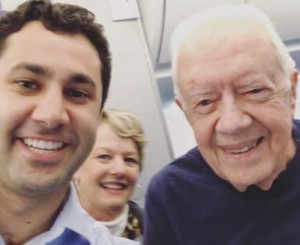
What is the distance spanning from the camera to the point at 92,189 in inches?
75.9

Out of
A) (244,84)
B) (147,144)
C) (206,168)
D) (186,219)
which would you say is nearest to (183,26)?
(244,84)

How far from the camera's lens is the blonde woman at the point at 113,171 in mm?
1891

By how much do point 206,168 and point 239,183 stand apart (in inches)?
5.7

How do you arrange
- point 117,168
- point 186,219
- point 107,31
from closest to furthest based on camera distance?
point 186,219, point 117,168, point 107,31

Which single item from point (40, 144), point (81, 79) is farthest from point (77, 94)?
point (40, 144)

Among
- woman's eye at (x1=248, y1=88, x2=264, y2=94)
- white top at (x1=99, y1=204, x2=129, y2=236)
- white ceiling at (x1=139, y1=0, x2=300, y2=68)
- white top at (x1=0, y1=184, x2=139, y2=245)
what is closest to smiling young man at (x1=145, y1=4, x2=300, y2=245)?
woman's eye at (x1=248, y1=88, x2=264, y2=94)

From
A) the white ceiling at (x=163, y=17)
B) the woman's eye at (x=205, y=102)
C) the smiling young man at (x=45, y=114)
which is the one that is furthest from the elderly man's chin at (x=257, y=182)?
the white ceiling at (x=163, y=17)

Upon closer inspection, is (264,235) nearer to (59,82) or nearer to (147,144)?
(59,82)

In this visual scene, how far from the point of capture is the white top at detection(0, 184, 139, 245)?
1173mm

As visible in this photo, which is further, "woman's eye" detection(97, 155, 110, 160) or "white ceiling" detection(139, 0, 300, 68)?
"white ceiling" detection(139, 0, 300, 68)

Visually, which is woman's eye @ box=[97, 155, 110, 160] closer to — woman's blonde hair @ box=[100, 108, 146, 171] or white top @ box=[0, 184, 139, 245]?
woman's blonde hair @ box=[100, 108, 146, 171]

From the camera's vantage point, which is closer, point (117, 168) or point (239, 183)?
point (239, 183)

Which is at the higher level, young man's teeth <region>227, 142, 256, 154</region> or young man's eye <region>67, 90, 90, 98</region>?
young man's eye <region>67, 90, 90, 98</region>

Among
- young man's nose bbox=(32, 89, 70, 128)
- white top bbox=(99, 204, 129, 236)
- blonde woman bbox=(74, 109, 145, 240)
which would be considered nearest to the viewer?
young man's nose bbox=(32, 89, 70, 128)
